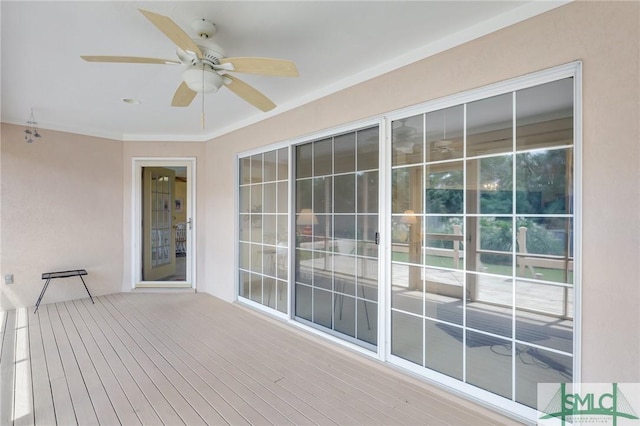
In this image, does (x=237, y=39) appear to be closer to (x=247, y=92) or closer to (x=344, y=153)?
(x=247, y=92)

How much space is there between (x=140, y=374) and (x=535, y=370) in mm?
2994

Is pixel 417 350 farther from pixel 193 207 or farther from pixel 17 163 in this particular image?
pixel 17 163

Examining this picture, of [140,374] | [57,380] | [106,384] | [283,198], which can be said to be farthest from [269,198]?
[57,380]

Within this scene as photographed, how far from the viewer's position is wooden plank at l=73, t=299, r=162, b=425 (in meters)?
2.05

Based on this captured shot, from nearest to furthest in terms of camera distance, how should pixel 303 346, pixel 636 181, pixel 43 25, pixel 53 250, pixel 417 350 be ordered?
pixel 636 181 → pixel 43 25 → pixel 417 350 → pixel 303 346 → pixel 53 250

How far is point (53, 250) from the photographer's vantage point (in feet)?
14.8

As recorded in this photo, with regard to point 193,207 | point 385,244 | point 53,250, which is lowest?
point 53,250

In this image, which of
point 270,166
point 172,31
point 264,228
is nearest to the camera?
point 172,31

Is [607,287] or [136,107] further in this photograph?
[136,107]

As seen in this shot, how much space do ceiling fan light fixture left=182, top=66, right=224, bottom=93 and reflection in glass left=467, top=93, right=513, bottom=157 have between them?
1.86 meters

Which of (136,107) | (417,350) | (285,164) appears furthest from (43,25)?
(417,350)

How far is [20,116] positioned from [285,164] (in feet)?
12.1

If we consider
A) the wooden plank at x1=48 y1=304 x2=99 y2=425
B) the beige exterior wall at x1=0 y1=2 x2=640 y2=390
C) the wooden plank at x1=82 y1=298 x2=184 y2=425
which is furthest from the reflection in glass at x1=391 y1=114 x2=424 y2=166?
the wooden plank at x1=48 y1=304 x2=99 y2=425

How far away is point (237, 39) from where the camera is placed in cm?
232
